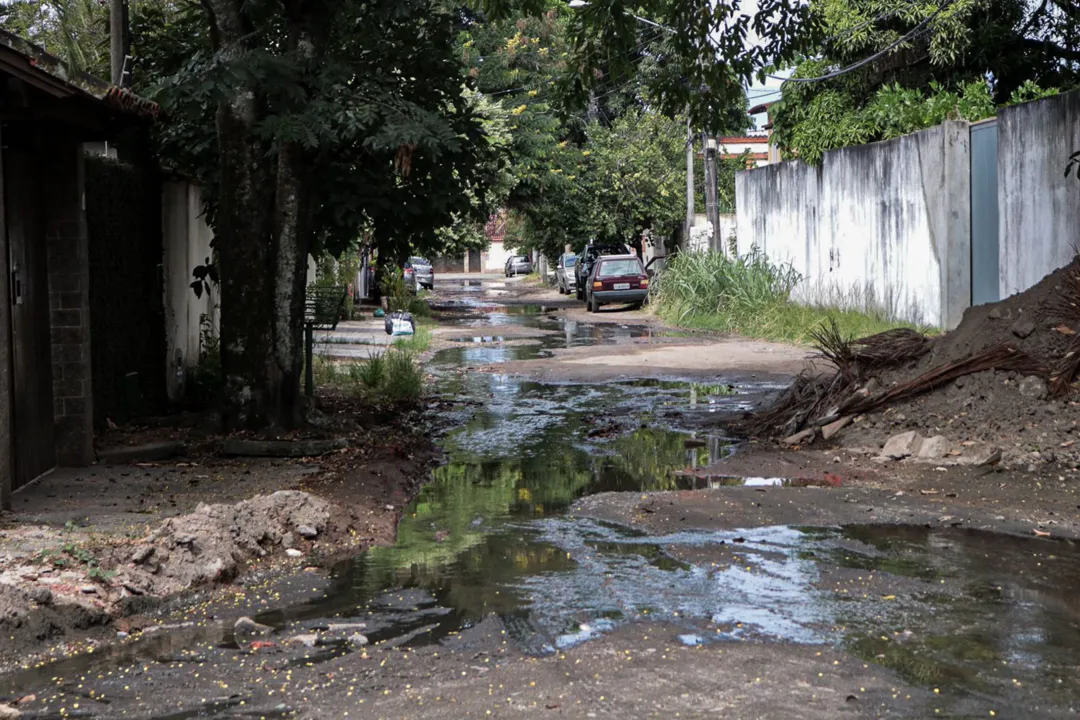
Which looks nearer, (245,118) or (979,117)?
(245,118)

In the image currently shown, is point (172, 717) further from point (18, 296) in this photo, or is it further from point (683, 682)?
point (18, 296)

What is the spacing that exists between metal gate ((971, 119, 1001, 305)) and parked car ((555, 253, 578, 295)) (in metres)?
28.9

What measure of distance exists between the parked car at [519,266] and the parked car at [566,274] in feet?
99.5

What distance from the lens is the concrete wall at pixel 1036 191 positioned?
15328 mm

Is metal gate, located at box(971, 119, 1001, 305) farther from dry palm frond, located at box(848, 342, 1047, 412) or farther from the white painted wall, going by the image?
the white painted wall

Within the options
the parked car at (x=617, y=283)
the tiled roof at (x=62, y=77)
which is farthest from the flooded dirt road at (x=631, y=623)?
the parked car at (x=617, y=283)

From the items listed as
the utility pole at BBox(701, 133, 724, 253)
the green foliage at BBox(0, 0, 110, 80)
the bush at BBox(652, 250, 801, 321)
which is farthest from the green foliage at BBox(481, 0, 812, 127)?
the utility pole at BBox(701, 133, 724, 253)

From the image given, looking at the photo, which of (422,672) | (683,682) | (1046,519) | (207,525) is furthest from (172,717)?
(1046,519)

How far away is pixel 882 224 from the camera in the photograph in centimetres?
2181

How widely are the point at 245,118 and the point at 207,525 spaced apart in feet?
16.8

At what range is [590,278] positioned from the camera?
35.9 metres

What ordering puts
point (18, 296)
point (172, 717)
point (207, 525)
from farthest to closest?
point (18, 296) < point (207, 525) < point (172, 717)

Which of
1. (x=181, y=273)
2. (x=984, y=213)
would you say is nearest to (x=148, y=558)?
(x=181, y=273)

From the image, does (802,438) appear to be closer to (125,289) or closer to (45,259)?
(45,259)
